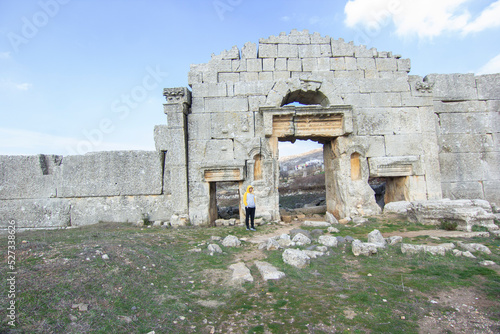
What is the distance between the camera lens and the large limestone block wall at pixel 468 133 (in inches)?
340

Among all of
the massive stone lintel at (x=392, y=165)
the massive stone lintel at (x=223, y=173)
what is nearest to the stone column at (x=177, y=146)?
the massive stone lintel at (x=223, y=173)

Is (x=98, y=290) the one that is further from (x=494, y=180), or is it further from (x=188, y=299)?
(x=494, y=180)

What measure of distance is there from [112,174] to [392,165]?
8.14m

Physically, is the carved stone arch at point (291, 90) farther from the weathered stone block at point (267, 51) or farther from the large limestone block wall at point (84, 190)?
the large limestone block wall at point (84, 190)

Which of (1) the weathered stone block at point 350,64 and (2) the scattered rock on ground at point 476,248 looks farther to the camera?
(1) the weathered stone block at point 350,64

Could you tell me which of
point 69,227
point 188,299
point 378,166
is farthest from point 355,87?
point 69,227

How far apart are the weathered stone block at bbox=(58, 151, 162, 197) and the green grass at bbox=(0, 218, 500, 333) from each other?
3.85 meters

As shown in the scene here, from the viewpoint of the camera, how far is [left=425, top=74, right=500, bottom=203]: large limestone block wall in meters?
8.65

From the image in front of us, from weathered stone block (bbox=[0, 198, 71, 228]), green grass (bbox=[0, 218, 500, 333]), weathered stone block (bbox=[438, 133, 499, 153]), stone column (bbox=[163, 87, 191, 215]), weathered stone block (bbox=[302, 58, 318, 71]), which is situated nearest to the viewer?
green grass (bbox=[0, 218, 500, 333])

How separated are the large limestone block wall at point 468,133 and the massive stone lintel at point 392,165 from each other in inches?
49.3

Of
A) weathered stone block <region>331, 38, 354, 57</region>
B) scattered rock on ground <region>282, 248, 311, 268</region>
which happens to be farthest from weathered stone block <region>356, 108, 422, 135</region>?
scattered rock on ground <region>282, 248, 311, 268</region>

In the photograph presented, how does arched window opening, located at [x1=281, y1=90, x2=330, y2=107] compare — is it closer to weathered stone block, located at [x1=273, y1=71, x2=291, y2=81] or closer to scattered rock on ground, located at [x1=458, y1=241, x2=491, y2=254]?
weathered stone block, located at [x1=273, y1=71, x2=291, y2=81]

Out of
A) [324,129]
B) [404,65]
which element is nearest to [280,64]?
[324,129]

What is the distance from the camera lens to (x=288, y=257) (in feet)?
13.8
